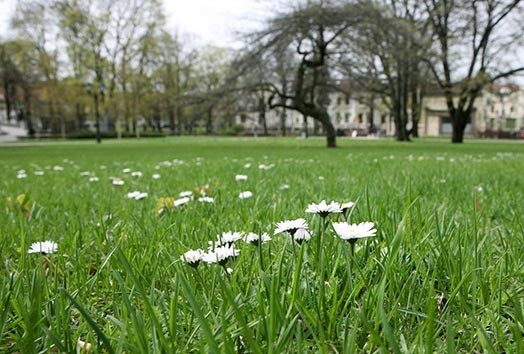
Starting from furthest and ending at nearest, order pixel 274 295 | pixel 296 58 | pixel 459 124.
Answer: pixel 459 124 < pixel 296 58 < pixel 274 295

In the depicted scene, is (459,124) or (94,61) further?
(94,61)

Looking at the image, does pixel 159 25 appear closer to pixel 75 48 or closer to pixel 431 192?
pixel 75 48

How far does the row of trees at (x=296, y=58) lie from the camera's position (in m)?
14.6

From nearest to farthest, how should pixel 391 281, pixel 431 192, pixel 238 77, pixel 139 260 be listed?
pixel 391 281
pixel 139 260
pixel 431 192
pixel 238 77

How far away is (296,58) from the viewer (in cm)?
1684

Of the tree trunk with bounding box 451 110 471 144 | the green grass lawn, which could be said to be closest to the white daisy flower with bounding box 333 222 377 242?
the green grass lawn

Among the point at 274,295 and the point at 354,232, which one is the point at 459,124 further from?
the point at 274,295

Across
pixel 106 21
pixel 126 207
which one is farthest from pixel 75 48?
pixel 126 207

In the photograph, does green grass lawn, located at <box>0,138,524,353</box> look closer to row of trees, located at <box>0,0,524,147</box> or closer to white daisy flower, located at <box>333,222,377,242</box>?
white daisy flower, located at <box>333,222,377,242</box>

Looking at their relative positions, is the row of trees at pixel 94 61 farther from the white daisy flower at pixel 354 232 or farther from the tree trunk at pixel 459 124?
the white daisy flower at pixel 354 232

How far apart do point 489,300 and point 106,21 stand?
1589 inches

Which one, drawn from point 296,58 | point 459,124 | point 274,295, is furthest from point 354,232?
point 459,124

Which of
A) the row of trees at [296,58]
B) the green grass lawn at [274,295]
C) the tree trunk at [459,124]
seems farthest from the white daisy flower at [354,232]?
the tree trunk at [459,124]

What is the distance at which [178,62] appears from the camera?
179 feet
